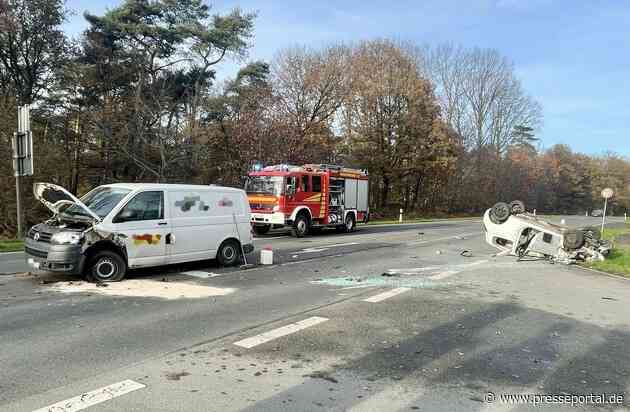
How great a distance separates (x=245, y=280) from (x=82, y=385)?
5.19 m

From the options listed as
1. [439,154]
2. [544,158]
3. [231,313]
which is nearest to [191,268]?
[231,313]

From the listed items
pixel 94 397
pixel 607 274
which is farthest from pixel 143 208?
pixel 607 274

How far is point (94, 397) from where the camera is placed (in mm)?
3783

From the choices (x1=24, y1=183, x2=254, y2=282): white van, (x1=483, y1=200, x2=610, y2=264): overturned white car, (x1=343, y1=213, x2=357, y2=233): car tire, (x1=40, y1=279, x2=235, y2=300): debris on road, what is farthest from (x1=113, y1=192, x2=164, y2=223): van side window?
(x1=343, y1=213, x2=357, y2=233): car tire

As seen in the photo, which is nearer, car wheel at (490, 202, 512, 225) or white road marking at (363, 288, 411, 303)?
white road marking at (363, 288, 411, 303)

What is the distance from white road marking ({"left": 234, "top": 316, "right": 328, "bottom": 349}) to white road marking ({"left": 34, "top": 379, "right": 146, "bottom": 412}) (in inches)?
56.0

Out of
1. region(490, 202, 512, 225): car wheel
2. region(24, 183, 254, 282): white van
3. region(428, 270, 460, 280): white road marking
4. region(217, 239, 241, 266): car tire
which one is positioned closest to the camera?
region(24, 183, 254, 282): white van

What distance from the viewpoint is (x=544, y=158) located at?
78688mm

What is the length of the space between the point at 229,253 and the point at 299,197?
8.22 m

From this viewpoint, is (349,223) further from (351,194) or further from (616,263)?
(616,263)

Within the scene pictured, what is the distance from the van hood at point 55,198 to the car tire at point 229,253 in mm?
2908

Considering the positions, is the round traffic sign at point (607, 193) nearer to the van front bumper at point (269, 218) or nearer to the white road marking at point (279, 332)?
the van front bumper at point (269, 218)

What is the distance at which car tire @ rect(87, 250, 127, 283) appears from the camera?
26.9 feet

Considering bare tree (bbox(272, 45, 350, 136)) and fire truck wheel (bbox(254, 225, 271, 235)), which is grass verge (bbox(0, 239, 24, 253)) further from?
bare tree (bbox(272, 45, 350, 136))
